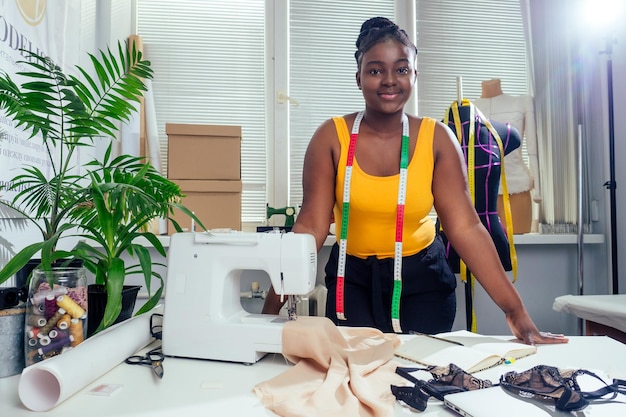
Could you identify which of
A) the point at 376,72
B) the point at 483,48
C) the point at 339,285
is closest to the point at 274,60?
the point at 483,48

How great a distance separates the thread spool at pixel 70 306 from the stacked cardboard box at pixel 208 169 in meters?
1.53

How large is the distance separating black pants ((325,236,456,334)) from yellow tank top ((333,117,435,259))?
0.13 feet

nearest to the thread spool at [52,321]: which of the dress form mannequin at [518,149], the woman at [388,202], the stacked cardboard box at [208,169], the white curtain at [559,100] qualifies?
the woman at [388,202]

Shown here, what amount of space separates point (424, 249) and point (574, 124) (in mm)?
1990

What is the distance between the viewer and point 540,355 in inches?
40.1

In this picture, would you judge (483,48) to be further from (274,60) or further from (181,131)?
(181,131)

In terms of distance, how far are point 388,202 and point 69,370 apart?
92 cm

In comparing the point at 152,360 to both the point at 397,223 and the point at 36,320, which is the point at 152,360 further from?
the point at 397,223

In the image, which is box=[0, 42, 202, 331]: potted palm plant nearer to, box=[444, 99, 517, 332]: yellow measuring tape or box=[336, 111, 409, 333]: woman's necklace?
box=[336, 111, 409, 333]: woman's necklace

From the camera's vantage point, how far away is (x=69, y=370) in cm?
74

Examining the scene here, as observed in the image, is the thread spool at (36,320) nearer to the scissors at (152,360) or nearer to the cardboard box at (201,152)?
the scissors at (152,360)

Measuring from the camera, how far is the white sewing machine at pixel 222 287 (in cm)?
97

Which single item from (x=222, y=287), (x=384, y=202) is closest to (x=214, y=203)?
(x=384, y=202)

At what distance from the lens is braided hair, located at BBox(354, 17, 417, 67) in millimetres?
1340
